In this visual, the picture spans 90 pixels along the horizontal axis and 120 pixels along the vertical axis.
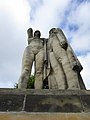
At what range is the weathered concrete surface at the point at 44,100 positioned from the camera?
400cm

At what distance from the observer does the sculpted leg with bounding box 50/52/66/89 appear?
20.0 feet

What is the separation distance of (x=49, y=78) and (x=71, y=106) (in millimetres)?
2555

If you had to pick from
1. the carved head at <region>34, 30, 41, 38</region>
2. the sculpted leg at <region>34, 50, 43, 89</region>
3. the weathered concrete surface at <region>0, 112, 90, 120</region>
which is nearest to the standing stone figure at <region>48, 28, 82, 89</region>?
the sculpted leg at <region>34, 50, 43, 89</region>

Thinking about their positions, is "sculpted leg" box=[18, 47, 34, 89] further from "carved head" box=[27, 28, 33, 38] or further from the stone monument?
"carved head" box=[27, 28, 33, 38]

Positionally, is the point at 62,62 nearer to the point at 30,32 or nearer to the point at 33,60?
the point at 33,60

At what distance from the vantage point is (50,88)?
21.4 feet

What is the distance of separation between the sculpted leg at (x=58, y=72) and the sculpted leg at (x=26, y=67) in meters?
0.57

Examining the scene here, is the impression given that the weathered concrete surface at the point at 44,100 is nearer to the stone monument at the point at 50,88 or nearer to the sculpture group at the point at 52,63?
the stone monument at the point at 50,88

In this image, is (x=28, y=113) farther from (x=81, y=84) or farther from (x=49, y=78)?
(x=49, y=78)

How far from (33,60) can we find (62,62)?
99 cm

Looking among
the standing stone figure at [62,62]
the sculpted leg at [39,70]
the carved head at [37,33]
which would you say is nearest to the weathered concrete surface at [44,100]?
the standing stone figure at [62,62]

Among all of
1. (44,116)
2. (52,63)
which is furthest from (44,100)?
(52,63)

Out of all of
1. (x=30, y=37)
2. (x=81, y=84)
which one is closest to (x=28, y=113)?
(x=81, y=84)

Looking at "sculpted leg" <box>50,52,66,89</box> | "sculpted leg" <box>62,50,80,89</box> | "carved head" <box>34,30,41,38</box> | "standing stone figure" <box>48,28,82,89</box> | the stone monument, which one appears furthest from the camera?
"carved head" <box>34,30,41,38</box>
